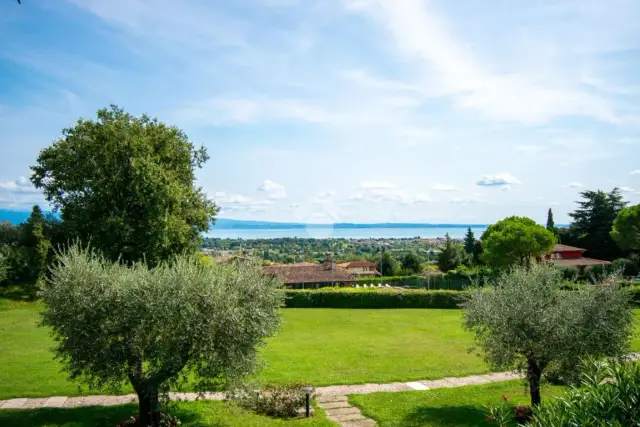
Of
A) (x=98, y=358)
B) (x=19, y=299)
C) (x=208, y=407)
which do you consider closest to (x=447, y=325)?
(x=208, y=407)

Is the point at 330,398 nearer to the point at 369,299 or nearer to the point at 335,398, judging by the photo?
the point at 335,398

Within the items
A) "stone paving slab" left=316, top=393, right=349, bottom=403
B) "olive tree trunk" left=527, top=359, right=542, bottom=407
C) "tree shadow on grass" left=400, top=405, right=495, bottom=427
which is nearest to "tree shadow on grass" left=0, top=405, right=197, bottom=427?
"stone paving slab" left=316, top=393, right=349, bottom=403

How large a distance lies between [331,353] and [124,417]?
11318 millimetres

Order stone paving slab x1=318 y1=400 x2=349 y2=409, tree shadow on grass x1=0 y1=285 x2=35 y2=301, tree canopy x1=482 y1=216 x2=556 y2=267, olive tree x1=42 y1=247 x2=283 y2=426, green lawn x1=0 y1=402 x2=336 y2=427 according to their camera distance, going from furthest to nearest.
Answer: tree canopy x1=482 y1=216 x2=556 y2=267
tree shadow on grass x1=0 y1=285 x2=35 y2=301
stone paving slab x1=318 y1=400 x2=349 y2=409
green lawn x1=0 y1=402 x2=336 y2=427
olive tree x1=42 y1=247 x2=283 y2=426

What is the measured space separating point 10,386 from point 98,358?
803 cm

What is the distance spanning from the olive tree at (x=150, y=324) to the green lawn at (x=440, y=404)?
517cm

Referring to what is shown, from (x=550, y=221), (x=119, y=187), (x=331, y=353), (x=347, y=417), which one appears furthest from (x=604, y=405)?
(x=550, y=221)

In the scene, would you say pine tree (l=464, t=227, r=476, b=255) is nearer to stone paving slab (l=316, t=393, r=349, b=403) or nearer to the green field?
the green field

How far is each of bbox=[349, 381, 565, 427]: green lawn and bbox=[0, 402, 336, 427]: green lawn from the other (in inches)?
77.7

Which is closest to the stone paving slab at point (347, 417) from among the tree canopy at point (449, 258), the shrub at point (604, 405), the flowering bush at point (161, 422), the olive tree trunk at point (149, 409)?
the flowering bush at point (161, 422)

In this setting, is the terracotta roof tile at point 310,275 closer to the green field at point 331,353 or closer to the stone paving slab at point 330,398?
the green field at point 331,353

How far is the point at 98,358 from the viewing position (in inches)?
465

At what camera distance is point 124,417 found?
14172 millimetres

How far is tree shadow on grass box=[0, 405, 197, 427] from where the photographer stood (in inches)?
532
